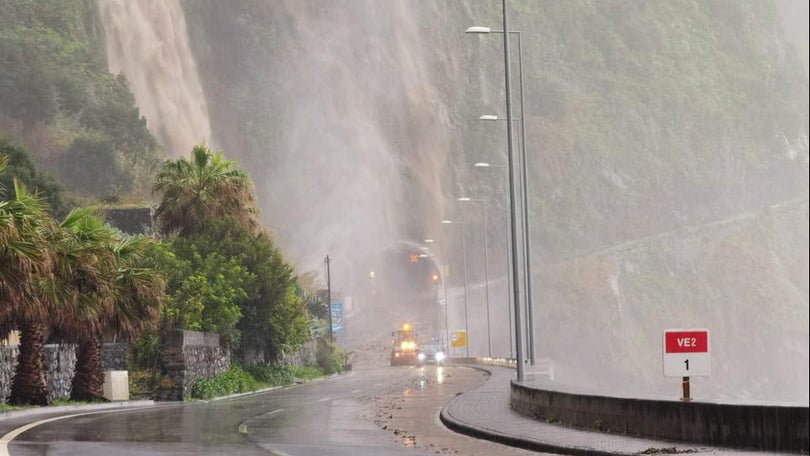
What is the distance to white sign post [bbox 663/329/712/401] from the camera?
61.7 ft

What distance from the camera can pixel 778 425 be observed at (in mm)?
16203

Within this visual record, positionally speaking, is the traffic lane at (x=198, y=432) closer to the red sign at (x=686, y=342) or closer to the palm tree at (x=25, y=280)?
the palm tree at (x=25, y=280)

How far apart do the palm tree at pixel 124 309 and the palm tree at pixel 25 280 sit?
1.50 m

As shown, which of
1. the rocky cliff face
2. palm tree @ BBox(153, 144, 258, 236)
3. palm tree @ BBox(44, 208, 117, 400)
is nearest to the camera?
palm tree @ BBox(44, 208, 117, 400)

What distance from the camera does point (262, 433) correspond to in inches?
901

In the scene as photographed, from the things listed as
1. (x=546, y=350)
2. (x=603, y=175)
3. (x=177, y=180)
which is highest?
(x=603, y=175)

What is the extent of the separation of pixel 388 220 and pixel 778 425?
134 metres

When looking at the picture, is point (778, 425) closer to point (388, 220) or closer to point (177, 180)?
point (177, 180)

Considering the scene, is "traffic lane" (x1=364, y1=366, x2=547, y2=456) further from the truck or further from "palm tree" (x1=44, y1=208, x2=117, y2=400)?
the truck

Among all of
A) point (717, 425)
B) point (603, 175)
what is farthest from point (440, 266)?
point (717, 425)

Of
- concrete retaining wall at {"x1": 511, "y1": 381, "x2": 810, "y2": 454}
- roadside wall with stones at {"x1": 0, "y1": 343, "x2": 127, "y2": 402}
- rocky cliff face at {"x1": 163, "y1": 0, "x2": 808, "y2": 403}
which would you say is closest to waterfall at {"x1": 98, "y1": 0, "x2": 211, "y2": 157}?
rocky cliff face at {"x1": 163, "y1": 0, "x2": 808, "y2": 403}

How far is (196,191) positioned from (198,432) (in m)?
34.3

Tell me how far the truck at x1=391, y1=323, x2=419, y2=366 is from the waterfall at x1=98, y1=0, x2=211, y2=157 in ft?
88.7

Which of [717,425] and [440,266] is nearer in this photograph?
[717,425]
